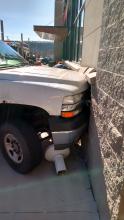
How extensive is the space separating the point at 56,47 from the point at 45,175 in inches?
783

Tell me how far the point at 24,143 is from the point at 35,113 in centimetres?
49

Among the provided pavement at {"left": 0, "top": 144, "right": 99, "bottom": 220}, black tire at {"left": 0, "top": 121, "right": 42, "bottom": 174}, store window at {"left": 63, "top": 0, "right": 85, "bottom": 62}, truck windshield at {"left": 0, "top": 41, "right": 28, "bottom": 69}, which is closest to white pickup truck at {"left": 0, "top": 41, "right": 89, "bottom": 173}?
black tire at {"left": 0, "top": 121, "right": 42, "bottom": 174}

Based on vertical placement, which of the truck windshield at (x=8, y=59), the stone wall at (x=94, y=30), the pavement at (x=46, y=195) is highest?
the stone wall at (x=94, y=30)

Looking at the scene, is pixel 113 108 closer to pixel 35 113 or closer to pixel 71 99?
pixel 71 99

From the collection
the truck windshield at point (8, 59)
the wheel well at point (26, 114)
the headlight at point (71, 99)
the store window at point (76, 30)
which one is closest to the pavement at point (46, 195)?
the wheel well at point (26, 114)

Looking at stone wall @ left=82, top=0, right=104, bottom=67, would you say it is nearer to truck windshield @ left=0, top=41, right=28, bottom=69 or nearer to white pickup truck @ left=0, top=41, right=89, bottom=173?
white pickup truck @ left=0, top=41, right=89, bottom=173

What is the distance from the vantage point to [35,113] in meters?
3.17

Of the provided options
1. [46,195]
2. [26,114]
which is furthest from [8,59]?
[46,195]

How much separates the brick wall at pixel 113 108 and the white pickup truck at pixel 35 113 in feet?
1.75

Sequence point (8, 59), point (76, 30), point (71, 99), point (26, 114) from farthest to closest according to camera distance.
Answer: point (76, 30), point (8, 59), point (26, 114), point (71, 99)

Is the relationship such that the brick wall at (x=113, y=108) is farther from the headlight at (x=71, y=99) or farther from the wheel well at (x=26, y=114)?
the wheel well at (x=26, y=114)

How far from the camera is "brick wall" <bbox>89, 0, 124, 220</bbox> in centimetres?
168

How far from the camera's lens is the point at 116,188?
5.65 feet

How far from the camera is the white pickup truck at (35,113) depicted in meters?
2.68
